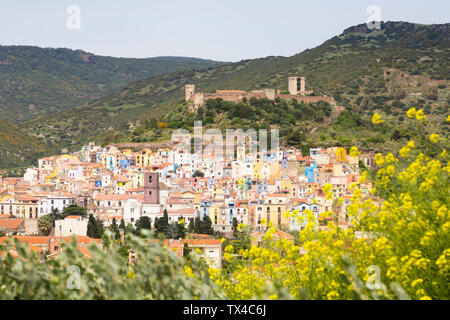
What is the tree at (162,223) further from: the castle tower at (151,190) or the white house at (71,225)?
the castle tower at (151,190)

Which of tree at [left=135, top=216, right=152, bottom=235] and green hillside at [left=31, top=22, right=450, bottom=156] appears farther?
green hillside at [left=31, top=22, right=450, bottom=156]

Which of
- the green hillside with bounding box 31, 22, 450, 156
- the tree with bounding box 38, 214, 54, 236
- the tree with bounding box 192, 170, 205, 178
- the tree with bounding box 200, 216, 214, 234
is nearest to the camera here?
the tree with bounding box 200, 216, 214, 234

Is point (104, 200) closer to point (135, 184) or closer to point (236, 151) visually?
point (135, 184)

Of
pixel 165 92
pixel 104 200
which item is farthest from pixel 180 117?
pixel 165 92

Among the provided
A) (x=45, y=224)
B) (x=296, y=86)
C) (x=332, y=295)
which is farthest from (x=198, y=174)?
(x=332, y=295)

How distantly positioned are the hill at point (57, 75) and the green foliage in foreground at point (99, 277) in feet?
281

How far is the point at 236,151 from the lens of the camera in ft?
127

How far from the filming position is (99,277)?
3.04 meters

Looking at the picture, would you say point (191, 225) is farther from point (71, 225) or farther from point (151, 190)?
point (151, 190)

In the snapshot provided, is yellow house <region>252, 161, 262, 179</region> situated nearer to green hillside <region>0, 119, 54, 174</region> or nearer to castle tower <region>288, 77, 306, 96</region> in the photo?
castle tower <region>288, 77, 306, 96</region>

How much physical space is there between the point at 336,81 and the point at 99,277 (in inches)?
2295

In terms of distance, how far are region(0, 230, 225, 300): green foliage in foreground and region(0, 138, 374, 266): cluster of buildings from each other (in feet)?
65.3

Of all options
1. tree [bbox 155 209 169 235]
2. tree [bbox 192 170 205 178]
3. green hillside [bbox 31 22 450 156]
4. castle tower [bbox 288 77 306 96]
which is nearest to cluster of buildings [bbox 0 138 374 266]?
tree [bbox 192 170 205 178]

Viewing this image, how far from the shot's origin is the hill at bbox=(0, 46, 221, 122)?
9512 cm
